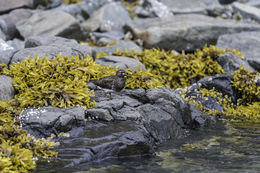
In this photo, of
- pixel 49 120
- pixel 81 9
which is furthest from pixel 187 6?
pixel 49 120

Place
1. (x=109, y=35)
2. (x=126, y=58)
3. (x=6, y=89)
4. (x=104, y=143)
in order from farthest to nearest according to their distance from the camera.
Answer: (x=109, y=35) → (x=126, y=58) → (x=6, y=89) → (x=104, y=143)

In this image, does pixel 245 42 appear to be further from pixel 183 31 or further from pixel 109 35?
pixel 109 35

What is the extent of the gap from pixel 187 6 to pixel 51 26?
7577 millimetres

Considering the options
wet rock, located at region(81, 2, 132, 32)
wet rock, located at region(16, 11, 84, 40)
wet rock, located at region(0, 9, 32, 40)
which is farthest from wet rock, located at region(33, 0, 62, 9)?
wet rock, located at region(16, 11, 84, 40)

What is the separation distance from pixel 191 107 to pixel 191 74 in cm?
271

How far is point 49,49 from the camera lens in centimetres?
734

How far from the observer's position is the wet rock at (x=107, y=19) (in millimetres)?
13922

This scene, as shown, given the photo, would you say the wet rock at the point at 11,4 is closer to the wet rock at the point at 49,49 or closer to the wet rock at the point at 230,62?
the wet rock at the point at 49,49

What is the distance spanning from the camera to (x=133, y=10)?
16469mm

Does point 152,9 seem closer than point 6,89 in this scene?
No

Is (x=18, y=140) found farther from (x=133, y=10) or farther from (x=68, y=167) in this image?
(x=133, y=10)

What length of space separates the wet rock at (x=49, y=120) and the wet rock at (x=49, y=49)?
194 centimetres

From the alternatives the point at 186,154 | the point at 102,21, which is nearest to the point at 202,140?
the point at 186,154

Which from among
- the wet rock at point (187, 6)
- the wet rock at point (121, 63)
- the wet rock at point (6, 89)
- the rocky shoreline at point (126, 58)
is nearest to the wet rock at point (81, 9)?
the rocky shoreline at point (126, 58)
